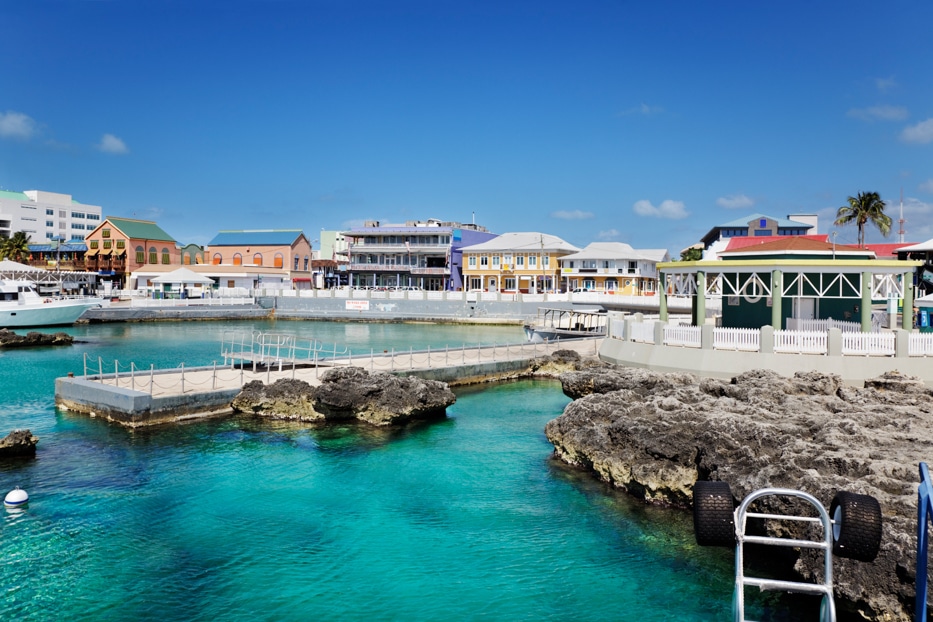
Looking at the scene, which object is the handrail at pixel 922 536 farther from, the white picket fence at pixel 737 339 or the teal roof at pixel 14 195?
the teal roof at pixel 14 195

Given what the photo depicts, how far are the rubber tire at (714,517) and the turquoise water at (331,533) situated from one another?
4.44 metres

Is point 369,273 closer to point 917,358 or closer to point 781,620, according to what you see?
point 917,358

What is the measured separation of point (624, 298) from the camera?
219 feet

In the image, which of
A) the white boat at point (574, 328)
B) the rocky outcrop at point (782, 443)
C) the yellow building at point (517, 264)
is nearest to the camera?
the rocky outcrop at point (782, 443)

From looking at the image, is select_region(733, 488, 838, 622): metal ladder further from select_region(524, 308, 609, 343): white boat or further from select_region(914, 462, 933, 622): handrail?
select_region(524, 308, 609, 343): white boat

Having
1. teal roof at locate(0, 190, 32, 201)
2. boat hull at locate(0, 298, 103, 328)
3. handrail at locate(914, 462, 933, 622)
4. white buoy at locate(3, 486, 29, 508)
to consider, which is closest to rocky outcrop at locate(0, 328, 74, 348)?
boat hull at locate(0, 298, 103, 328)

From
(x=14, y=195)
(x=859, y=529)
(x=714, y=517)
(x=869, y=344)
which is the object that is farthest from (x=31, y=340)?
(x=14, y=195)

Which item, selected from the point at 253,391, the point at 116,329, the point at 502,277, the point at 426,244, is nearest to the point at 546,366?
the point at 253,391

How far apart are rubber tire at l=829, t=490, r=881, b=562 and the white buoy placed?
1642 centimetres

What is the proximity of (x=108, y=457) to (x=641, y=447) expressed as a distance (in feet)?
49.1

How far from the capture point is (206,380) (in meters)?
27.4

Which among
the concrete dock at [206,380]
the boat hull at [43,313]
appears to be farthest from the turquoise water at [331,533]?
the boat hull at [43,313]

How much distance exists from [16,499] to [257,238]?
98.7m

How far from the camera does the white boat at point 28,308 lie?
61.8m
